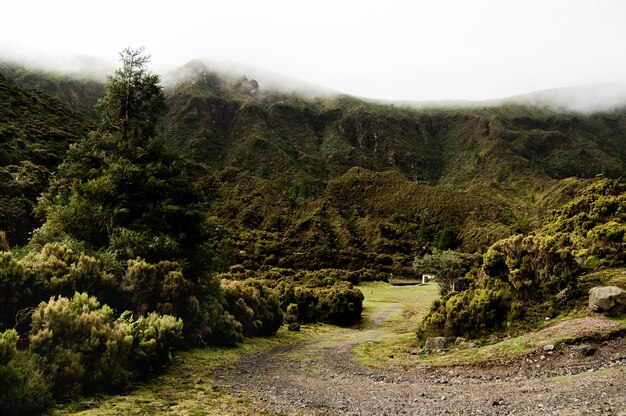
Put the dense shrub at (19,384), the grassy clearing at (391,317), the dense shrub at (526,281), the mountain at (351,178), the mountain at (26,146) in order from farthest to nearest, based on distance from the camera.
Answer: the mountain at (351,178), the mountain at (26,146), the grassy clearing at (391,317), the dense shrub at (526,281), the dense shrub at (19,384)

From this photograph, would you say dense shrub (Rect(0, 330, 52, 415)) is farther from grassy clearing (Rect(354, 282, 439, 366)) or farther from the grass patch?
the grass patch

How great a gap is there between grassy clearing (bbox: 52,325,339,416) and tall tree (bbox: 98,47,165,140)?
14.0 m

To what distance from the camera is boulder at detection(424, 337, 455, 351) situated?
1622 cm

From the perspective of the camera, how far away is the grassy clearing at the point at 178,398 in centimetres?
898

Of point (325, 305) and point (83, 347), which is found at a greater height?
point (83, 347)

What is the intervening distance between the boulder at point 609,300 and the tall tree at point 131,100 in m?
23.4

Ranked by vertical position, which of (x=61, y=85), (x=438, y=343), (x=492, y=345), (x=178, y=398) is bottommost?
(x=438, y=343)

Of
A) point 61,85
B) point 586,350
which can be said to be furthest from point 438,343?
point 61,85

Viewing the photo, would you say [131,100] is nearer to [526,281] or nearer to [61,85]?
[526,281]

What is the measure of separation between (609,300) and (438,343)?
6.33 metres

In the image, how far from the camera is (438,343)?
1639 centimetres

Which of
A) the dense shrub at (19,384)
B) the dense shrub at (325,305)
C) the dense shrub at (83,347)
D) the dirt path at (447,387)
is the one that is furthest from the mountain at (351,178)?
the dense shrub at (19,384)

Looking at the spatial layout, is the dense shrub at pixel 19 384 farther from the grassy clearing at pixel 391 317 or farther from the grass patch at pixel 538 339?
the grass patch at pixel 538 339

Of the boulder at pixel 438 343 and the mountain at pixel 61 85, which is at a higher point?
the mountain at pixel 61 85
